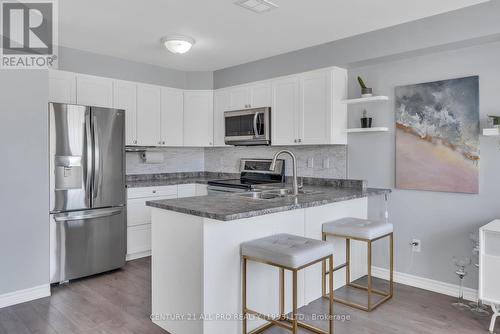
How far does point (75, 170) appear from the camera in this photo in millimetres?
3414

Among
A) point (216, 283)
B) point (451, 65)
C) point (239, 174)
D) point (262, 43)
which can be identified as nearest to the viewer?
point (216, 283)

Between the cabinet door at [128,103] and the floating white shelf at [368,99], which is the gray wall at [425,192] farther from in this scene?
the cabinet door at [128,103]

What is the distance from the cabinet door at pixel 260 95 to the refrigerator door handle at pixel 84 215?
200 cm

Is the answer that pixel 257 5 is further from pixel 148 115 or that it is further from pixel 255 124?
pixel 148 115

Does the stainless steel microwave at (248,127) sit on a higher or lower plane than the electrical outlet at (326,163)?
higher

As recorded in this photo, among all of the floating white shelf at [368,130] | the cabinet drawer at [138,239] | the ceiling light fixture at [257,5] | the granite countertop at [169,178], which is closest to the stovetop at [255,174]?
the granite countertop at [169,178]

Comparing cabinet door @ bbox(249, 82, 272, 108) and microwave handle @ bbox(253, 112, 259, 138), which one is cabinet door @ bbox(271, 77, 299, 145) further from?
microwave handle @ bbox(253, 112, 259, 138)

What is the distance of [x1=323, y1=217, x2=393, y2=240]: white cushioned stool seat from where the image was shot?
276 centimetres

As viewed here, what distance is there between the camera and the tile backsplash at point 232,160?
3999 mm

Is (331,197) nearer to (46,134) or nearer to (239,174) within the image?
(239,174)

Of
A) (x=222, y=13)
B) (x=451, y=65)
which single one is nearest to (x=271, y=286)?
(x=222, y=13)

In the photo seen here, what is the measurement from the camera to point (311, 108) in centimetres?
387

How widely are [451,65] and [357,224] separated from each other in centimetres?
163

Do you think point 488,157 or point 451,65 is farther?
point 451,65
